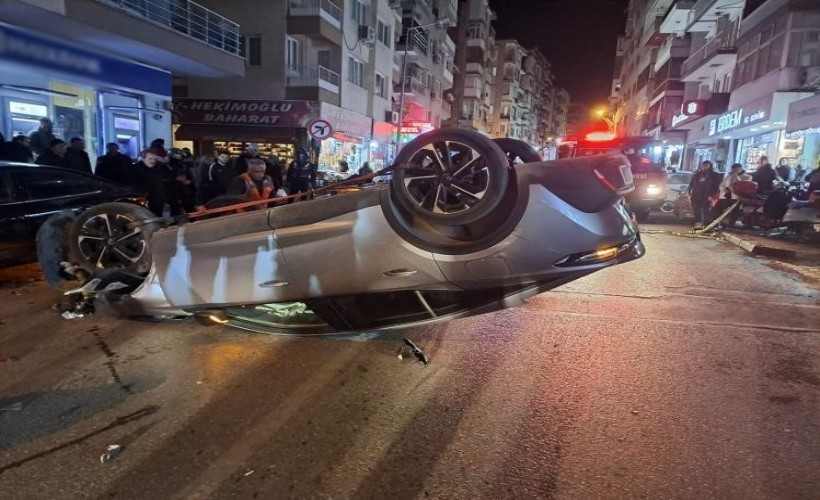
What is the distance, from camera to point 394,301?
12.7 ft

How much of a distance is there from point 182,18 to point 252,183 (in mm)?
11810

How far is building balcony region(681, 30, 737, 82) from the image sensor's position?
26.8 m

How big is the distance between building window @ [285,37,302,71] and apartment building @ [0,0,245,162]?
6.88m

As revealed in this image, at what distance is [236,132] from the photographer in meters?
24.4

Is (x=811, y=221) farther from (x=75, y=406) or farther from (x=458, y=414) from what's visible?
(x=75, y=406)

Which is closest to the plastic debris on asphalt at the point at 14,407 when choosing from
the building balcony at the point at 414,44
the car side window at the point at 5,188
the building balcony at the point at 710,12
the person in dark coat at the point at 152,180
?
the car side window at the point at 5,188

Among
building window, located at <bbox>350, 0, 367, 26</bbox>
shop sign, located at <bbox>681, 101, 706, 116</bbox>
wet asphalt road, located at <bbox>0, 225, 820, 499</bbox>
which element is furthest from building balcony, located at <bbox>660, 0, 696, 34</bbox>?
wet asphalt road, located at <bbox>0, 225, 820, 499</bbox>

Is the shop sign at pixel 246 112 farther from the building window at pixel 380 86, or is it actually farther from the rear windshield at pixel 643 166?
the rear windshield at pixel 643 166

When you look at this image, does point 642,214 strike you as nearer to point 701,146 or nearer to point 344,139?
point 344,139

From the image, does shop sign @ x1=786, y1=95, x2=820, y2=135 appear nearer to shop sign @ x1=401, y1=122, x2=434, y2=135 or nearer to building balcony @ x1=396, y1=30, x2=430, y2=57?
shop sign @ x1=401, y1=122, x2=434, y2=135

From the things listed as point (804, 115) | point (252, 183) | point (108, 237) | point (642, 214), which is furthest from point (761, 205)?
point (108, 237)

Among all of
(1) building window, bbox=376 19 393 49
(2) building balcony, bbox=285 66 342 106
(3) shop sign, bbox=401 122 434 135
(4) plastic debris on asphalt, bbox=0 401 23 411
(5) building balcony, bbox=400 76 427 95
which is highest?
(1) building window, bbox=376 19 393 49

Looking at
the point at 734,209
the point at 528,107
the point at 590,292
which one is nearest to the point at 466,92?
the point at 528,107

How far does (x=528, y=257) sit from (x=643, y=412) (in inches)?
47.8
